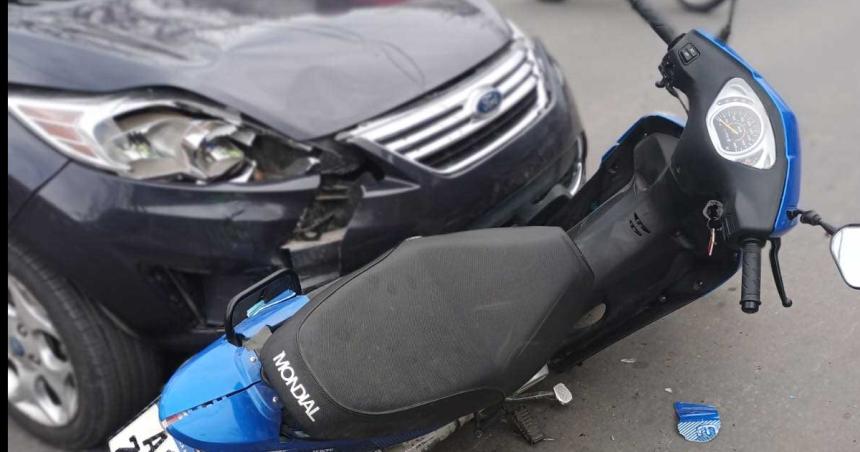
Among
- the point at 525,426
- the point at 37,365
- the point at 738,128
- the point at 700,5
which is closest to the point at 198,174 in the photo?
the point at 37,365

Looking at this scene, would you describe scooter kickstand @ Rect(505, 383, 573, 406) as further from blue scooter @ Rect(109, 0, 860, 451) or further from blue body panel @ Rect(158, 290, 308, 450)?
blue body panel @ Rect(158, 290, 308, 450)

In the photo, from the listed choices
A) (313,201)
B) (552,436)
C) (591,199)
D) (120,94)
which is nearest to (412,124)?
(313,201)

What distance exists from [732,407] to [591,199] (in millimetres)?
839

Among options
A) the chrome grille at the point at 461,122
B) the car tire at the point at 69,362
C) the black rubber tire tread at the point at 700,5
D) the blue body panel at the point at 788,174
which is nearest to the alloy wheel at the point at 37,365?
the car tire at the point at 69,362

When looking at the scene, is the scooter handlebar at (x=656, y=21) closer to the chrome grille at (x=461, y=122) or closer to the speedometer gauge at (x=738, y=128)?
the speedometer gauge at (x=738, y=128)

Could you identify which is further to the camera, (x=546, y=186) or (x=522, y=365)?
(x=546, y=186)

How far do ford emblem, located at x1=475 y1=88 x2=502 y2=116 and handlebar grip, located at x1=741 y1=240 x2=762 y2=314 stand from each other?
1127 mm

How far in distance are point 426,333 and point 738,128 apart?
0.85 meters

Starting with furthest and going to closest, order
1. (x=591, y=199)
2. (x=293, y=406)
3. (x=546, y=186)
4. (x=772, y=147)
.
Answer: (x=546, y=186), (x=591, y=199), (x=772, y=147), (x=293, y=406)

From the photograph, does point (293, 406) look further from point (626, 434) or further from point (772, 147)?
point (626, 434)

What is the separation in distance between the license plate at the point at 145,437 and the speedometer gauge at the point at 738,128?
1484 millimetres

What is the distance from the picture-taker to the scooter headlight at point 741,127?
1.79m

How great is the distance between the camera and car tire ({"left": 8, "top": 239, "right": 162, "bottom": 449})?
7.95 ft

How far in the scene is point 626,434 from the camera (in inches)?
102
